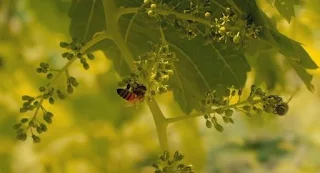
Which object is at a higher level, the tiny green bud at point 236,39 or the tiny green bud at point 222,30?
the tiny green bud at point 222,30

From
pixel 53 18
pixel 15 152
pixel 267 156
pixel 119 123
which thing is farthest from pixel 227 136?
pixel 53 18

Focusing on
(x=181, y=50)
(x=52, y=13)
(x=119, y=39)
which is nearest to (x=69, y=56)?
(x=119, y=39)

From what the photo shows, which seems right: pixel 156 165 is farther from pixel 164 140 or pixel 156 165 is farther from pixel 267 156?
pixel 267 156

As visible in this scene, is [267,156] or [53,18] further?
[267,156]

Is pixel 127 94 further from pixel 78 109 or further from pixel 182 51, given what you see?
pixel 78 109

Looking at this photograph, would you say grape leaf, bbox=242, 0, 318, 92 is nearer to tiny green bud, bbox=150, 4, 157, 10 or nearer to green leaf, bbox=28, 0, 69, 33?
tiny green bud, bbox=150, 4, 157, 10

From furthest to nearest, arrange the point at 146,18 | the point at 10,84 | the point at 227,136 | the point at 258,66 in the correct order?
1. the point at 227,136
2. the point at 10,84
3. the point at 258,66
4. the point at 146,18

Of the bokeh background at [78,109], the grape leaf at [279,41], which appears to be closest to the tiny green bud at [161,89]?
the grape leaf at [279,41]

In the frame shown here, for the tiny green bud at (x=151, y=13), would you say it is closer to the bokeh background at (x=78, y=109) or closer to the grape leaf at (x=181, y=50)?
the grape leaf at (x=181, y=50)
